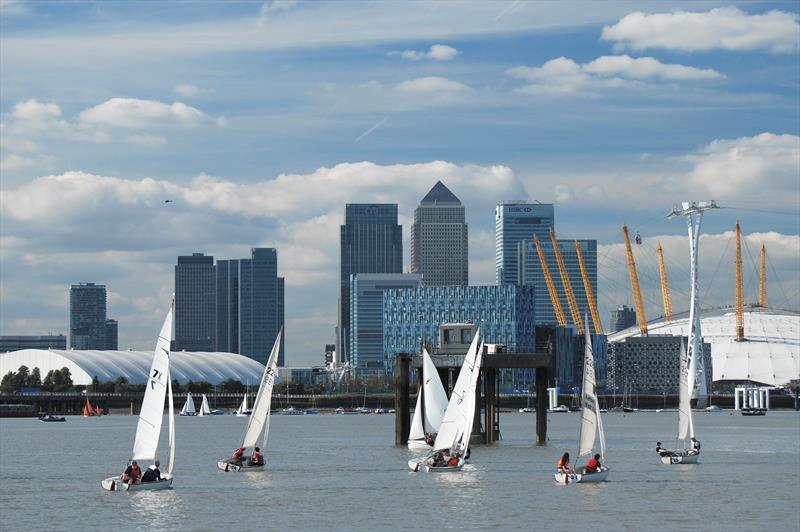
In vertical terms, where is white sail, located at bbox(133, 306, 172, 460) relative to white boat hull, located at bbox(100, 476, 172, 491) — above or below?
above

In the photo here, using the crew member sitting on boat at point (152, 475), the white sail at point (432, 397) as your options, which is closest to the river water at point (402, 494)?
the crew member sitting on boat at point (152, 475)

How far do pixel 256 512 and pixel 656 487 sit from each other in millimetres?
26051

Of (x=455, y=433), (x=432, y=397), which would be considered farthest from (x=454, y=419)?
(x=432, y=397)

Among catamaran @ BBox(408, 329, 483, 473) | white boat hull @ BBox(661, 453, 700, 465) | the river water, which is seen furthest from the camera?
white boat hull @ BBox(661, 453, 700, 465)

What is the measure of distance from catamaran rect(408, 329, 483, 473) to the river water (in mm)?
887

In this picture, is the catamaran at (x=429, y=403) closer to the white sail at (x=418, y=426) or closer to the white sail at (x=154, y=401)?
the white sail at (x=418, y=426)

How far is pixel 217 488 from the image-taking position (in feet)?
271

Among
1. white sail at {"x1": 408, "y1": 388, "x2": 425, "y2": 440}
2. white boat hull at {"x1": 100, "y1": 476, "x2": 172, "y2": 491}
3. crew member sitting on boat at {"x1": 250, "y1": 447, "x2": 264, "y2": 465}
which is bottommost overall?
white boat hull at {"x1": 100, "y1": 476, "x2": 172, "y2": 491}

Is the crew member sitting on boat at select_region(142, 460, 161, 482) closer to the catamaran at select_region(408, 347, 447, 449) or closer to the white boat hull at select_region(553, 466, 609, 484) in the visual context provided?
the white boat hull at select_region(553, 466, 609, 484)

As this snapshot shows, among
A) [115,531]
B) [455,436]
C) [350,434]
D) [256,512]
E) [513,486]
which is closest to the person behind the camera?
[115,531]

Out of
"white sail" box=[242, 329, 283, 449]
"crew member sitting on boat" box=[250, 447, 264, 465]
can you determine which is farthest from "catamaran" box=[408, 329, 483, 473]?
"white sail" box=[242, 329, 283, 449]

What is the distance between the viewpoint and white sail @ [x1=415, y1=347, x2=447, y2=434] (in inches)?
4245

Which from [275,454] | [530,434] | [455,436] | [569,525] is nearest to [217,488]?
[455,436]

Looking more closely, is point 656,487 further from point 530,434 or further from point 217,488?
point 530,434
